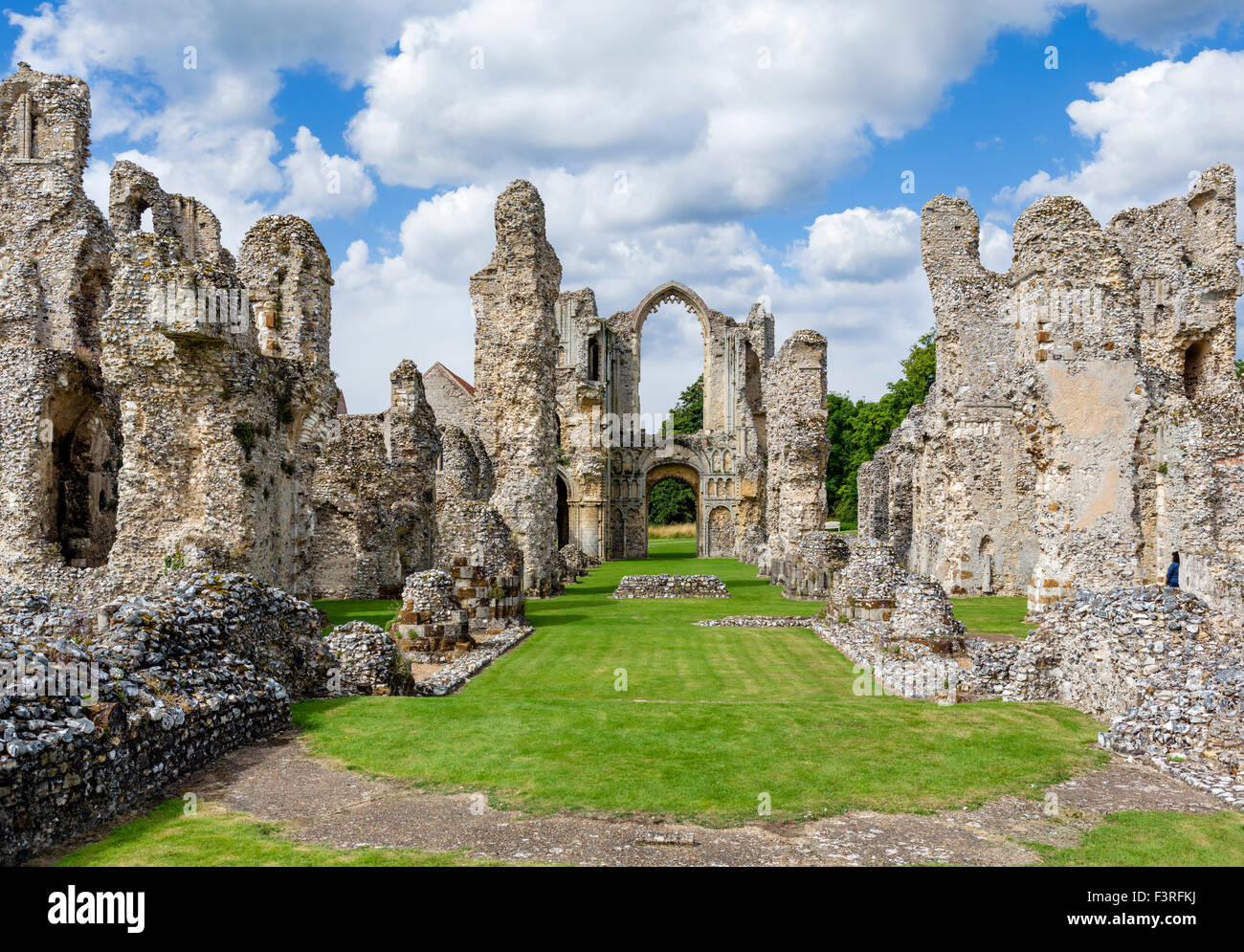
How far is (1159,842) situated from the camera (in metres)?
4.81

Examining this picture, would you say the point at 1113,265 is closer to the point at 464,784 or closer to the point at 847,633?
the point at 847,633

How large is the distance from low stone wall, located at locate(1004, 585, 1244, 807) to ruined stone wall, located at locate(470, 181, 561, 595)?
13774 millimetres

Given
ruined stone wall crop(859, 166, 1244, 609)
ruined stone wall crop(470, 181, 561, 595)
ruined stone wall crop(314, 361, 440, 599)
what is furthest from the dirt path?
ruined stone wall crop(470, 181, 561, 595)

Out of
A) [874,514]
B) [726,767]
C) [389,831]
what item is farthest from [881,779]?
[874,514]

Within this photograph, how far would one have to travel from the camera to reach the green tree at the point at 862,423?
144ft

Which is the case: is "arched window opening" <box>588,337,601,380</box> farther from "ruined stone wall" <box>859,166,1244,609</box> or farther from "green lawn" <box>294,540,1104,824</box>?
"green lawn" <box>294,540,1104,824</box>

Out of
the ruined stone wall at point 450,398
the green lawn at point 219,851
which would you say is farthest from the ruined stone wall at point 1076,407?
the ruined stone wall at point 450,398

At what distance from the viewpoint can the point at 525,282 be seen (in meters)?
22.4

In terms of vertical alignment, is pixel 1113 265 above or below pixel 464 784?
above

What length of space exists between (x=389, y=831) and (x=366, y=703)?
3.72 metres

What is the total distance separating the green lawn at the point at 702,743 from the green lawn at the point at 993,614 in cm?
427

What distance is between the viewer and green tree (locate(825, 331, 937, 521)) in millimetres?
43750

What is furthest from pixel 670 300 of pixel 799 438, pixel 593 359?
pixel 799 438

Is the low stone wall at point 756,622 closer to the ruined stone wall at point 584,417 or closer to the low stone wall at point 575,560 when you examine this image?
the low stone wall at point 575,560
